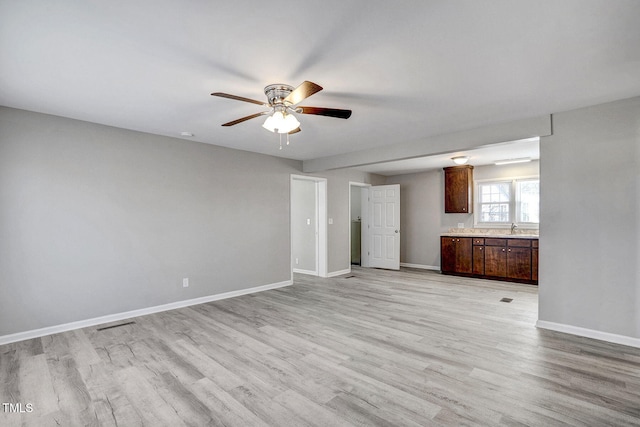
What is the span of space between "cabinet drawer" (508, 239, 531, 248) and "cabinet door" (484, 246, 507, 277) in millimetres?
148

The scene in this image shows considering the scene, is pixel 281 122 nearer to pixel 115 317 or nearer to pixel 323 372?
pixel 323 372

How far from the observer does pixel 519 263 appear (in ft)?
19.4

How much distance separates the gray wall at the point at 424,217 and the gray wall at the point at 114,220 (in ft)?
13.5

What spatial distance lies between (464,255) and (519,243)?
1047 mm

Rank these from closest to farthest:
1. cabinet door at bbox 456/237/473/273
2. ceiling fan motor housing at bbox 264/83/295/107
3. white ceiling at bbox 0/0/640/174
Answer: white ceiling at bbox 0/0/640/174
ceiling fan motor housing at bbox 264/83/295/107
cabinet door at bbox 456/237/473/273

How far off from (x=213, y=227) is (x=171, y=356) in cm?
230

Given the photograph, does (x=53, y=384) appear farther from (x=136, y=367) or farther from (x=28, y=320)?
(x=28, y=320)

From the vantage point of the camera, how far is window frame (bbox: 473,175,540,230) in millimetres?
6379

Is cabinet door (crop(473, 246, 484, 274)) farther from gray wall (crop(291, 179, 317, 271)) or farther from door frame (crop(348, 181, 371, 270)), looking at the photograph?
gray wall (crop(291, 179, 317, 271))

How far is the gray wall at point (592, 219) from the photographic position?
3.07 meters

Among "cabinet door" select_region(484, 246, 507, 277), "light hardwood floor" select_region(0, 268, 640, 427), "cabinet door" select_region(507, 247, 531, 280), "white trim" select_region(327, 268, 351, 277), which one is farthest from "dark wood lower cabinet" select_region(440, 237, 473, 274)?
"light hardwood floor" select_region(0, 268, 640, 427)

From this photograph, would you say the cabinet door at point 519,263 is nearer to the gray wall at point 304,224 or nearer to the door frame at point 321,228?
the door frame at point 321,228

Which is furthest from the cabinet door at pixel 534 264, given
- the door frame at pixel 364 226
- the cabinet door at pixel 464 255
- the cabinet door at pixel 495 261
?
the door frame at pixel 364 226

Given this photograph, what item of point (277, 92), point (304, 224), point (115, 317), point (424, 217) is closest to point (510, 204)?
point (424, 217)
